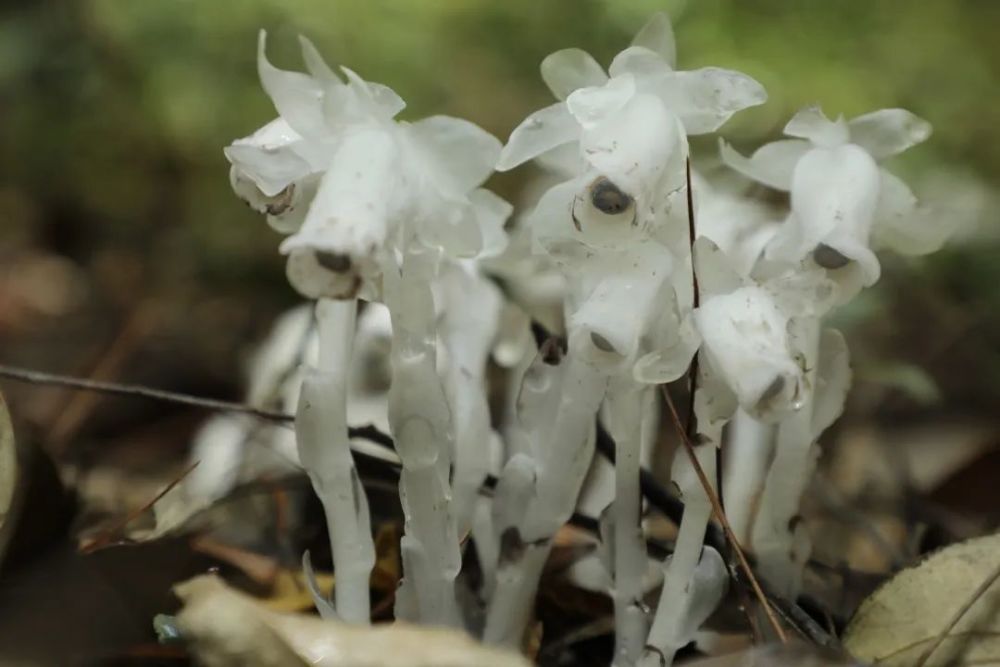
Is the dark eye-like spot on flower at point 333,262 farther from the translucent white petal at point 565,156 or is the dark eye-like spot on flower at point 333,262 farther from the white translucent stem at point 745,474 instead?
the white translucent stem at point 745,474

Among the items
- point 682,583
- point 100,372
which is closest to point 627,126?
point 682,583

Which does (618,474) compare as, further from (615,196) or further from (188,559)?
(188,559)

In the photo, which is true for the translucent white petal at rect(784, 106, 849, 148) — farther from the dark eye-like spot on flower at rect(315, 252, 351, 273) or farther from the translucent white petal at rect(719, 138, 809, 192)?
the dark eye-like spot on flower at rect(315, 252, 351, 273)

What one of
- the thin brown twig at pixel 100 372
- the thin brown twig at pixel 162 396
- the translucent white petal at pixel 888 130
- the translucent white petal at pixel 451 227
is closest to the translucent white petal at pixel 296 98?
the translucent white petal at pixel 451 227

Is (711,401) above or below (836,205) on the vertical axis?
below

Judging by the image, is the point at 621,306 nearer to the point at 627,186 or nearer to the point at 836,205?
the point at 627,186
